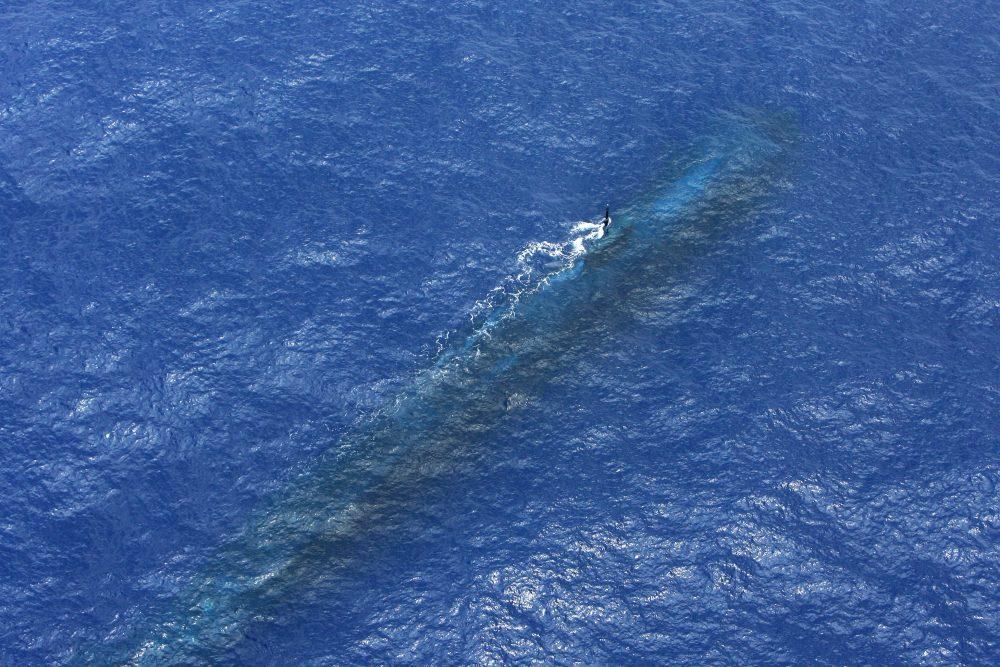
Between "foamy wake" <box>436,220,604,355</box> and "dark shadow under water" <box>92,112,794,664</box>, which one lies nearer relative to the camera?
"dark shadow under water" <box>92,112,794,664</box>

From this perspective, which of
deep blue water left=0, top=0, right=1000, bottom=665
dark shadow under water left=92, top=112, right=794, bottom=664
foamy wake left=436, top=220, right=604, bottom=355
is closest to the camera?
dark shadow under water left=92, top=112, right=794, bottom=664

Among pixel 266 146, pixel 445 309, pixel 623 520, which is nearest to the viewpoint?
pixel 623 520

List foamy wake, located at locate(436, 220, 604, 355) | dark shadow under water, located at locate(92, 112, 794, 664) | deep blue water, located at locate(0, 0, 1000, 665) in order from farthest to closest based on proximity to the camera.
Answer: foamy wake, located at locate(436, 220, 604, 355)
deep blue water, located at locate(0, 0, 1000, 665)
dark shadow under water, located at locate(92, 112, 794, 664)

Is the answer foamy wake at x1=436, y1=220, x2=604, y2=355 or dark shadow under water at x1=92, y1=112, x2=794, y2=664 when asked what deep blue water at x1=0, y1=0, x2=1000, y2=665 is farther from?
foamy wake at x1=436, y1=220, x2=604, y2=355

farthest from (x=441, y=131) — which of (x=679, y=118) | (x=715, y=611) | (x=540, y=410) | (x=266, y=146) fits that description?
(x=715, y=611)

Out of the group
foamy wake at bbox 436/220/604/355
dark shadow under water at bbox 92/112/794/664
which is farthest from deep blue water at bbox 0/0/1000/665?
foamy wake at bbox 436/220/604/355

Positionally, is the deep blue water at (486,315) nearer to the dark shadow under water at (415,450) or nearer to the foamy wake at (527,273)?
the dark shadow under water at (415,450)

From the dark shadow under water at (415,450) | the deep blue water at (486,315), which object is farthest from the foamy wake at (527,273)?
the dark shadow under water at (415,450)

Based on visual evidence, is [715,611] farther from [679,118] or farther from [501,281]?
[679,118]

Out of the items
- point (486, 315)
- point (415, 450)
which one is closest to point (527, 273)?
point (486, 315)
